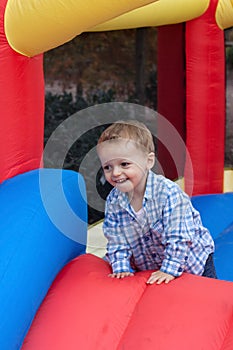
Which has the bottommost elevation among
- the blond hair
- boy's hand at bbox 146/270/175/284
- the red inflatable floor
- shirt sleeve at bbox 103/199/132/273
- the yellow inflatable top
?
the red inflatable floor

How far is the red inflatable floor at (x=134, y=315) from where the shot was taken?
5.42 feet

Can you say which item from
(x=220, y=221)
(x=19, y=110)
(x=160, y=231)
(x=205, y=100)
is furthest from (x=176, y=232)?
(x=205, y=100)

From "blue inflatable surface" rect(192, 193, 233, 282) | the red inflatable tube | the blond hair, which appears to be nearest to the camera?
the blond hair

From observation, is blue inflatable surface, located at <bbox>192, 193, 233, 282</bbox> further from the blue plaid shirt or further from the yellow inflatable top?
the yellow inflatable top

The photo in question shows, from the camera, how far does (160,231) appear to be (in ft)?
6.10

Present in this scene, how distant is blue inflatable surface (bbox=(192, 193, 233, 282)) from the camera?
8.54 ft

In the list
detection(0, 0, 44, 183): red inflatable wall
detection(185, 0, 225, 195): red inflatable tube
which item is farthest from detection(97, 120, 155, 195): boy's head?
detection(185, 0, 225, 195): red inflatable tube

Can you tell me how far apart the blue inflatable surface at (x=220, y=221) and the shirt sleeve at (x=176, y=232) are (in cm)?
70

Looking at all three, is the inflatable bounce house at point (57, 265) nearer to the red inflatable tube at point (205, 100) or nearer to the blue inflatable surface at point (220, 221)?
the blue inflatable surface at point (220, 221)

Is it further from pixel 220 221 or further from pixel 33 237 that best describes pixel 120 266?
pixel 220 221

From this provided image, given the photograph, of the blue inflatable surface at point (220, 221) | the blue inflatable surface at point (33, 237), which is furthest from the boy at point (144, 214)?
the blue inflatable surface at point (220, 221)

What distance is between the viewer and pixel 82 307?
1752 millimetres

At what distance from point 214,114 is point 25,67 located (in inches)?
68.6

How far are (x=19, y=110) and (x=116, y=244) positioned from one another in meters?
0.54
